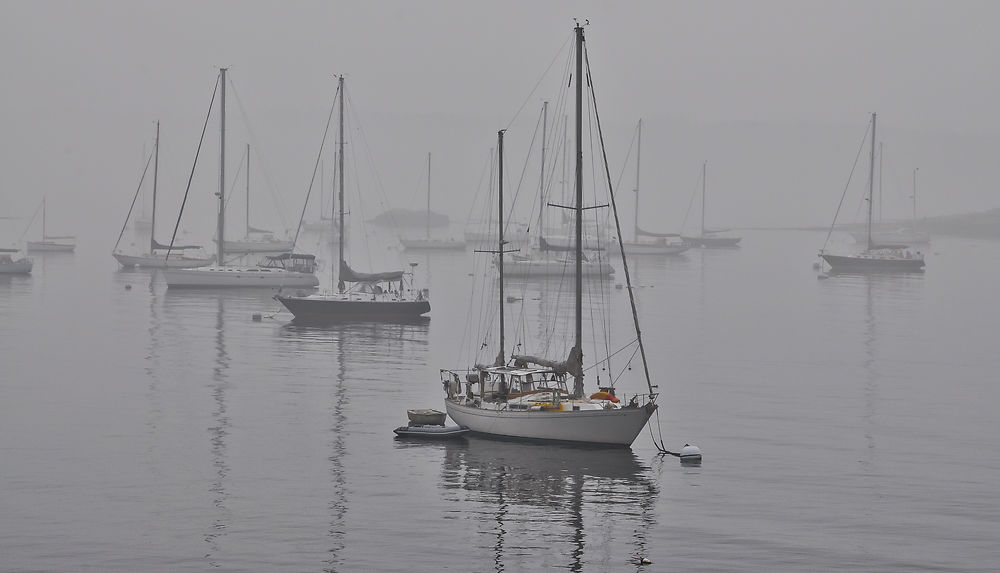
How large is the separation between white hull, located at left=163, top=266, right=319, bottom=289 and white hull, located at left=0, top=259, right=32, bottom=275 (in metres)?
31.3

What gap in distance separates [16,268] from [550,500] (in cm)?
12564

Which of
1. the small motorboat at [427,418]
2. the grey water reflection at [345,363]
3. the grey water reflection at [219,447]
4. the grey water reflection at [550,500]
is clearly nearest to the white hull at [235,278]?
the grey water reflection at [345,363]

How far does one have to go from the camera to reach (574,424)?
156 feet

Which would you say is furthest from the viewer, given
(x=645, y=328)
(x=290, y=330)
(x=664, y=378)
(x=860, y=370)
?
(x=645, y=328)

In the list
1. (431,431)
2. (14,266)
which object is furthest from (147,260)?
(431,431)

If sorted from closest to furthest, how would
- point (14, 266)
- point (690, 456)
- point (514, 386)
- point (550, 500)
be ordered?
point (550, 500), point (690, 456), point (514, 386), point (14, 266)

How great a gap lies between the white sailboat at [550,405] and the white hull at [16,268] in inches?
4419

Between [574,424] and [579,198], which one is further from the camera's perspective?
[579,198]

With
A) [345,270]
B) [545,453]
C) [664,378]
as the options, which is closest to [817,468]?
[545,453]

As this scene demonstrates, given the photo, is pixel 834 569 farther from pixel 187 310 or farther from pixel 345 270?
pixel 187 310

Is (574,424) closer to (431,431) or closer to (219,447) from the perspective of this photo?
(431,431)

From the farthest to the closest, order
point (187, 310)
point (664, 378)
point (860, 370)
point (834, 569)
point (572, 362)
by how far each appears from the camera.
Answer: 1. point (187, 310)
2. point (860, 370)
3. point (664, 378)
4. point (572, 362)
5. point (834, 569)

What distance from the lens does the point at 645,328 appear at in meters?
99.9

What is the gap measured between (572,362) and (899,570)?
62.2 ft
